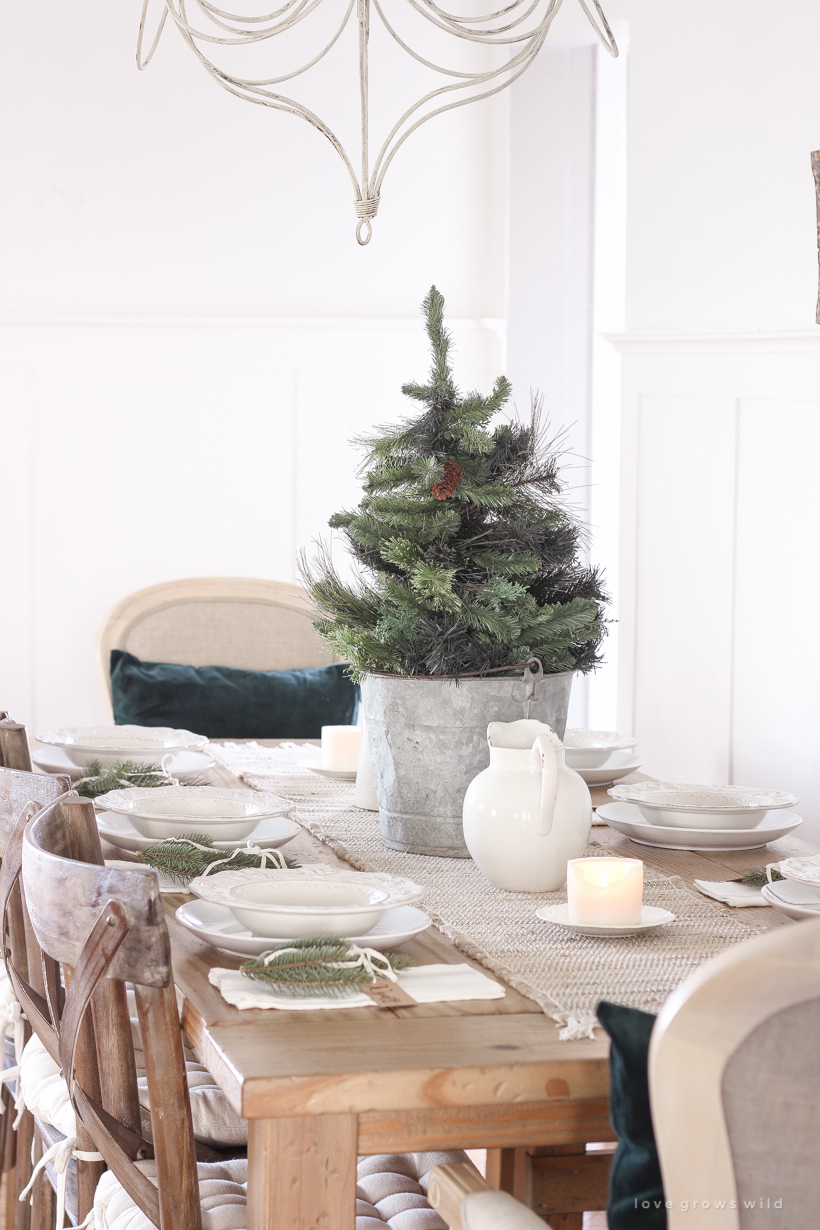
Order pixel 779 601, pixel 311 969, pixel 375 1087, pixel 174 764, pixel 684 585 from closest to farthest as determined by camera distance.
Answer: pixel 375 1087, pixel 311 969, pixel 174 764, pixel 779 601, pixel 684 585

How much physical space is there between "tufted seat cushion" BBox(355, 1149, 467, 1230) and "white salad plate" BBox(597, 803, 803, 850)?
453 mm

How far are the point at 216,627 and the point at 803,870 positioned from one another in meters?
1.94

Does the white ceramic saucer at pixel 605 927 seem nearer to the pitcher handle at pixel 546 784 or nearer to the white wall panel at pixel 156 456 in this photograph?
the pitcher handle at pixel 546 784

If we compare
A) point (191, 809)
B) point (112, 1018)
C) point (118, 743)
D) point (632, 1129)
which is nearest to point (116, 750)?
point (118, 743)

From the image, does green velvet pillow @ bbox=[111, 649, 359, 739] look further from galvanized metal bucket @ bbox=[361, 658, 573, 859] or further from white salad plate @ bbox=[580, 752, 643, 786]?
galvanized metal bucket @ bbox=[361, 658, 573, 859]

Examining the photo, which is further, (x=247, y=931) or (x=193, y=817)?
(x=193, y=817)

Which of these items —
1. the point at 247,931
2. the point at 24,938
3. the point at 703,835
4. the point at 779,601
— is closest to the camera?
the point at 247,931

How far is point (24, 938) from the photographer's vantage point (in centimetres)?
149

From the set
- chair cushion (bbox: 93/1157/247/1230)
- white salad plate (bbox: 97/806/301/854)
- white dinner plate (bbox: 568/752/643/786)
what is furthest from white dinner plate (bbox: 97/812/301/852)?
white dinner plate (bbox: 568/752/643/786)

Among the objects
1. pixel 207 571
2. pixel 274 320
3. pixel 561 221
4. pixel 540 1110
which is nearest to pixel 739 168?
pixel 561 221

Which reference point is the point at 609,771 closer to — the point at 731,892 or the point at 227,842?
the point at 731,892

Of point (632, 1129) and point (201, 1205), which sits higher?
point (632, 1129)

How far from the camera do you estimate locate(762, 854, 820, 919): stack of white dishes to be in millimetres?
1272

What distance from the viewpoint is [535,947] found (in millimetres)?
1184
